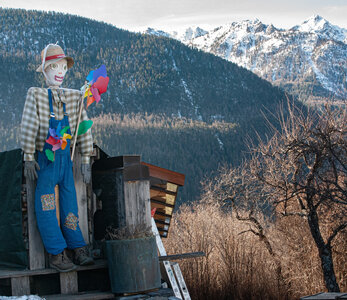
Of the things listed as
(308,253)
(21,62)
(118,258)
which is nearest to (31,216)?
(118,258)

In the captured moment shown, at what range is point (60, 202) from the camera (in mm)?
4898

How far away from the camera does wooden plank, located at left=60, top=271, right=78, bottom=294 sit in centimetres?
470

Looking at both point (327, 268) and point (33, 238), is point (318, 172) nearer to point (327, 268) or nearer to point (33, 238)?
point (327, 268)

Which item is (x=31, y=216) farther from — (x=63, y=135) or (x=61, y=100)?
(x=61, y=100)

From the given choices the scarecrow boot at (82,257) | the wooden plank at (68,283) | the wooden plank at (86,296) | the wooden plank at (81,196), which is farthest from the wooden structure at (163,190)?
the wooden plank at (86,296)

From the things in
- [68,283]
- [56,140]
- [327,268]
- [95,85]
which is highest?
[95,85]

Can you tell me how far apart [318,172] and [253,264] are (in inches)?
97.0

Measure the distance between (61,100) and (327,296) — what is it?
289 cm

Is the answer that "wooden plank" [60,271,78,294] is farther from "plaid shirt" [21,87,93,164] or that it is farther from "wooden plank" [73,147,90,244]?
"plaid shirt" [21,87,93,164]

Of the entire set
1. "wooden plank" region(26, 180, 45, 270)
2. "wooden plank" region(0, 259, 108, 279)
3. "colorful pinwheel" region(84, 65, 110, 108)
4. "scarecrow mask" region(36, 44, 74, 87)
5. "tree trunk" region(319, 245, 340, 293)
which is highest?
"scarecrow mask" region(36, 44, 74, 87)

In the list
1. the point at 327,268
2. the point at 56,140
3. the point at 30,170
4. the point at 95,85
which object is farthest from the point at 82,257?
the point at 327,268

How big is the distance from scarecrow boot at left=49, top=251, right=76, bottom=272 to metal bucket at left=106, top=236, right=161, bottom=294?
14.3 inches

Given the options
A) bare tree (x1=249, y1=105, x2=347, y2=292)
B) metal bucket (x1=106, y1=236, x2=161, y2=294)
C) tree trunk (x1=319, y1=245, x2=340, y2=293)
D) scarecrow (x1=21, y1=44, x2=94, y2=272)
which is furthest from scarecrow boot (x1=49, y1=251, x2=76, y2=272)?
tree trunk (x1=319, y1=245, x2=340, y2=293)

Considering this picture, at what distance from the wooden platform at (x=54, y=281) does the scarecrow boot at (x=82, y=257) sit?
44mm
